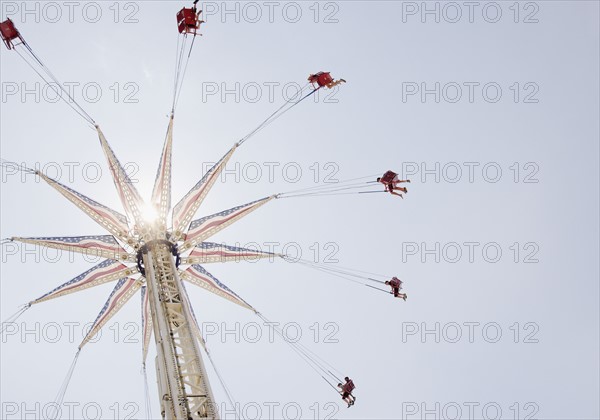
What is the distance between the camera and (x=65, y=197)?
23.9m

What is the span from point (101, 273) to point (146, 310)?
2.38 meters

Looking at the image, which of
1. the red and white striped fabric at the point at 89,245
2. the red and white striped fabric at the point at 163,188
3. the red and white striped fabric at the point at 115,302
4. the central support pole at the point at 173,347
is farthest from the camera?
the red and white striped fabric at the point at 163,188

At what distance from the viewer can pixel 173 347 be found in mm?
19125

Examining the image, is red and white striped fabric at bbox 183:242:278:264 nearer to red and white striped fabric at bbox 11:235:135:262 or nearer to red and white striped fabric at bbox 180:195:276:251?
red and white striped fabric at bbox 180:195:276:251

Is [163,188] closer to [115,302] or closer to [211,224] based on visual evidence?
[211,224]

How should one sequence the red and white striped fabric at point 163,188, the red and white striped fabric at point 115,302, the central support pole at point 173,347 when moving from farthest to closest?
the red and white striped fabric at point 163,188 → the red and white striped fabric at point 115,302 → the central support pole at point 173,347

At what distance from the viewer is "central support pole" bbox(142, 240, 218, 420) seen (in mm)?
17391

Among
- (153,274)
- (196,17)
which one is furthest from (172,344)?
(196,17)

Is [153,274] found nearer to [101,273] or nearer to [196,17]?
[101,273]

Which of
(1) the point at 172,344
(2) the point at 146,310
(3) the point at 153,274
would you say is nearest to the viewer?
(1) the point at 172,344

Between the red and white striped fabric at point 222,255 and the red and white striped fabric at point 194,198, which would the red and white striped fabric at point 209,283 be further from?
the red and white striped fabric at point 194,198

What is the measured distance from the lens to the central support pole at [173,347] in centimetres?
1739

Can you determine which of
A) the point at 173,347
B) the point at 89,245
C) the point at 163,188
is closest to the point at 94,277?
the point at 89,245

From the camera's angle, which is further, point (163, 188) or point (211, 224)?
point (211, 224)
